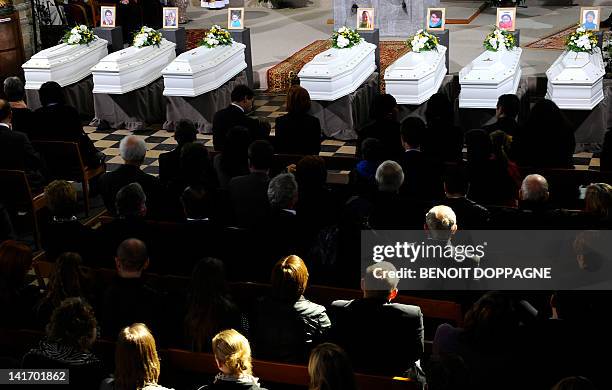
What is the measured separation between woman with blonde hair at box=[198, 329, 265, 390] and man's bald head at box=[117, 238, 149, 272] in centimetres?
92

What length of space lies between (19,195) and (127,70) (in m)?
3.49

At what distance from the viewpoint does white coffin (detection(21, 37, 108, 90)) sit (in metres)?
10.1

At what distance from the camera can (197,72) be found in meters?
9.55

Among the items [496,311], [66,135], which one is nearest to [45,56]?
[66,135]

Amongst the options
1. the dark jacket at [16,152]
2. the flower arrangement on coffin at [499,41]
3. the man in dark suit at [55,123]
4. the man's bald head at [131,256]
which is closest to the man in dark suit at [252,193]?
the man's bald head at [131,256]

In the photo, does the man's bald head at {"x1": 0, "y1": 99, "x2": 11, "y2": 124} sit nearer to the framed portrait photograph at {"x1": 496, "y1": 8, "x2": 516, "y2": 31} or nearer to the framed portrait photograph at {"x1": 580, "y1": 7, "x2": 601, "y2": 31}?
the framed portrait photograph at {"x1": 496, "y1": 8, "x2": 516, "y2": 31}

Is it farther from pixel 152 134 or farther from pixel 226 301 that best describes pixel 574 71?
pixel 226 301

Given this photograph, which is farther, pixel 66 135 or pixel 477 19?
pixel 477 19

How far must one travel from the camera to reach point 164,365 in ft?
12.9

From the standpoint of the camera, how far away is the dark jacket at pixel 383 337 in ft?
12.8

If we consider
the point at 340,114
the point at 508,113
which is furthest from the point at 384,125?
the point at 340,114

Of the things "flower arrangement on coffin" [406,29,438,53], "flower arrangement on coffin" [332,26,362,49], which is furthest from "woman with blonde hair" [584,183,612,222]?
"flower arrangement on coffin" [332,26,362,49]

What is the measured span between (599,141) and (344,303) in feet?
17.3

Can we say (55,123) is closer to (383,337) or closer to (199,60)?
(199,60)
